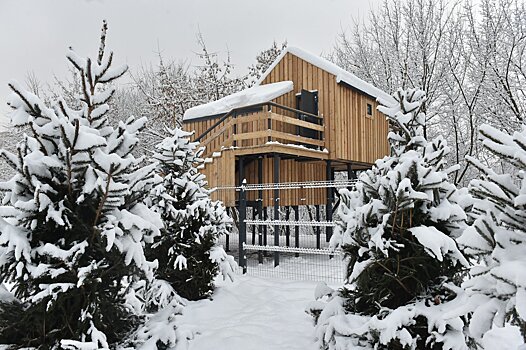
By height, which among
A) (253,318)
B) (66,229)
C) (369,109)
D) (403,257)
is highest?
(369,109)

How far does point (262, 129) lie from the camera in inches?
442

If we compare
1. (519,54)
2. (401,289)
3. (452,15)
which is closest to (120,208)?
(401,289)

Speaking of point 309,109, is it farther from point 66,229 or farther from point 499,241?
point 499,241

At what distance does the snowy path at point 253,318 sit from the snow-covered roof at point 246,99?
601 centimetres

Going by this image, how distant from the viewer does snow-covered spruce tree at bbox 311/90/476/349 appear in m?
2.96

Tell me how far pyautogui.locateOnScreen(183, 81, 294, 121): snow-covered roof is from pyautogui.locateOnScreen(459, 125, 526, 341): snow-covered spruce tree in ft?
31.9

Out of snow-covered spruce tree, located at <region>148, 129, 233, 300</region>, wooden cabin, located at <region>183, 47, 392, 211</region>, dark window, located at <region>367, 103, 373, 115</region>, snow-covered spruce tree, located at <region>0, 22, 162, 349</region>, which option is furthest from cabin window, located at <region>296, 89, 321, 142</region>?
snow-covered spruce tree, located at <region>0, 22, 162, 349</region>

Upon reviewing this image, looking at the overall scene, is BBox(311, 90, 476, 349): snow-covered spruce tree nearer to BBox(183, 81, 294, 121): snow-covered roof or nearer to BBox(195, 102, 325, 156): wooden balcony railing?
BBox(195, 102, 325, 156): wooden balcony railing

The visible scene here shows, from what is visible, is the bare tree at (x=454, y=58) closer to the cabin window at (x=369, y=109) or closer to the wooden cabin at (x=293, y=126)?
the cabin window at (x=369, y=109)

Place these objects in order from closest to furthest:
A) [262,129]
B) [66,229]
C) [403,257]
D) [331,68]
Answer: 1. [66,229]
2. [403,257]
3. [262,129]
4. [331,68]

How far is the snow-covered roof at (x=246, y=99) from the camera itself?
1155 centimetres

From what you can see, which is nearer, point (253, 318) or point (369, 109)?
point (253, 318)

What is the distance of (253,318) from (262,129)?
671cm

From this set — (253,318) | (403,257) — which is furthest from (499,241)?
(253,318)
